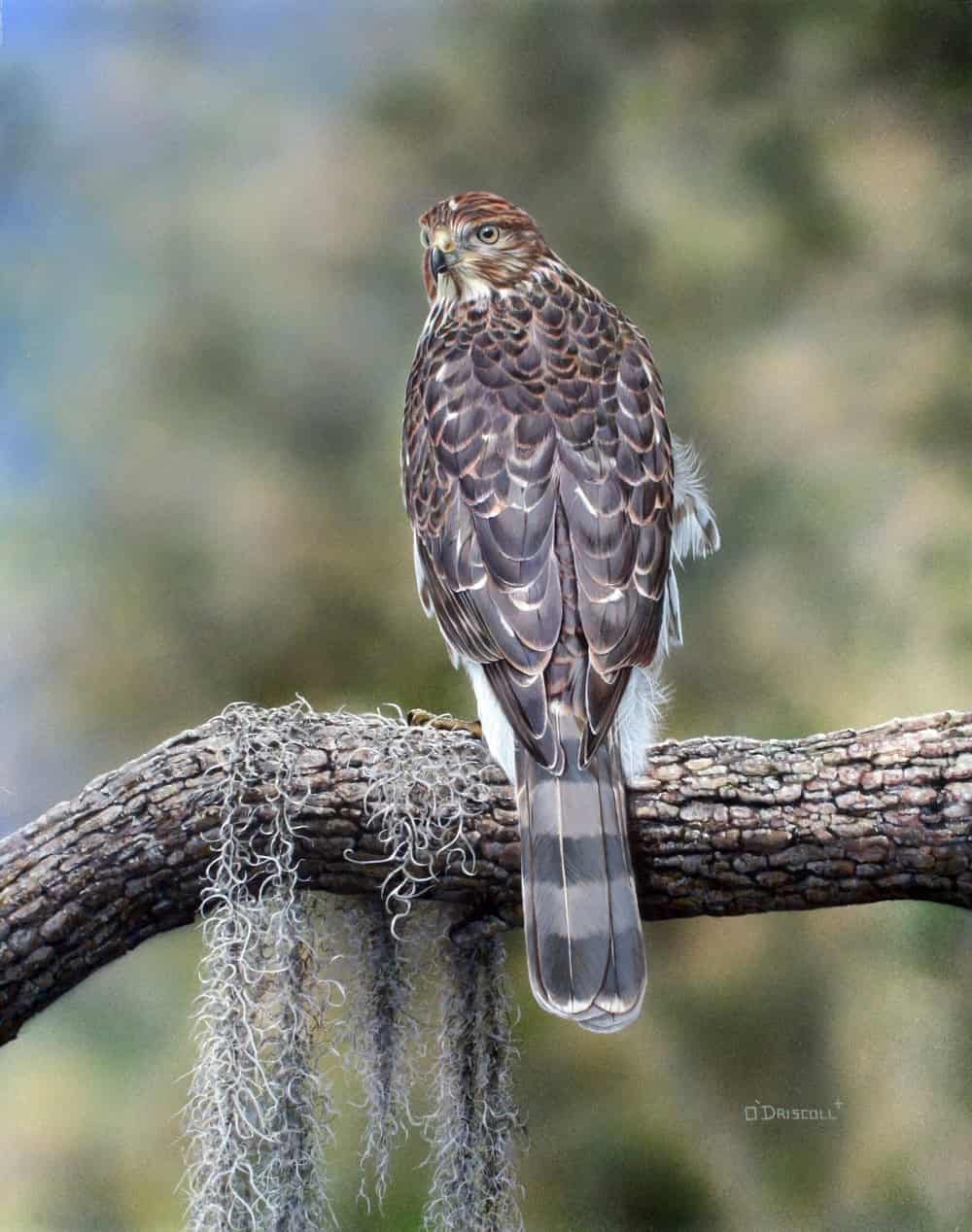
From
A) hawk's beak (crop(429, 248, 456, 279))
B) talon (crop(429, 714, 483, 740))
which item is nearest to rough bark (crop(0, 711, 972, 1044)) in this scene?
talon (crop(429, 714, 483, 740))

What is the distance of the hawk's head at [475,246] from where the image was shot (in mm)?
1927

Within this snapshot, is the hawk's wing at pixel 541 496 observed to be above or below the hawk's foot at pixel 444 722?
above

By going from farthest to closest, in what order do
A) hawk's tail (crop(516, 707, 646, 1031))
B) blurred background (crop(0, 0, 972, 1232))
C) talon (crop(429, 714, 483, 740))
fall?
blurred background (crop(0, 0, 972, 1232)), talon (crop(429, 714, 483, 740)), hawk's tail (crop(516, 707, 646, 1031))

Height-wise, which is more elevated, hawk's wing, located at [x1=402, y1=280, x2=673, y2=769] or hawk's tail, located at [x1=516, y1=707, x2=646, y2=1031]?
hawk's wing, located at [x1=402, y1=280, x2=673, y2=769]

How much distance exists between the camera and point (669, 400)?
6.47 ft

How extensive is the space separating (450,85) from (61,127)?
2.15 feet

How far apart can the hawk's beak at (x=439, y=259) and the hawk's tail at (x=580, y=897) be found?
2.59ft

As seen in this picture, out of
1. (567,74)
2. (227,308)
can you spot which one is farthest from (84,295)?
(567,74)

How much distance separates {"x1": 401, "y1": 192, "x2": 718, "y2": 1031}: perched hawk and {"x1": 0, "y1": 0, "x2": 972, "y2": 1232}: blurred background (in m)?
0.08

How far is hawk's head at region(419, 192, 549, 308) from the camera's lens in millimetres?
1927
